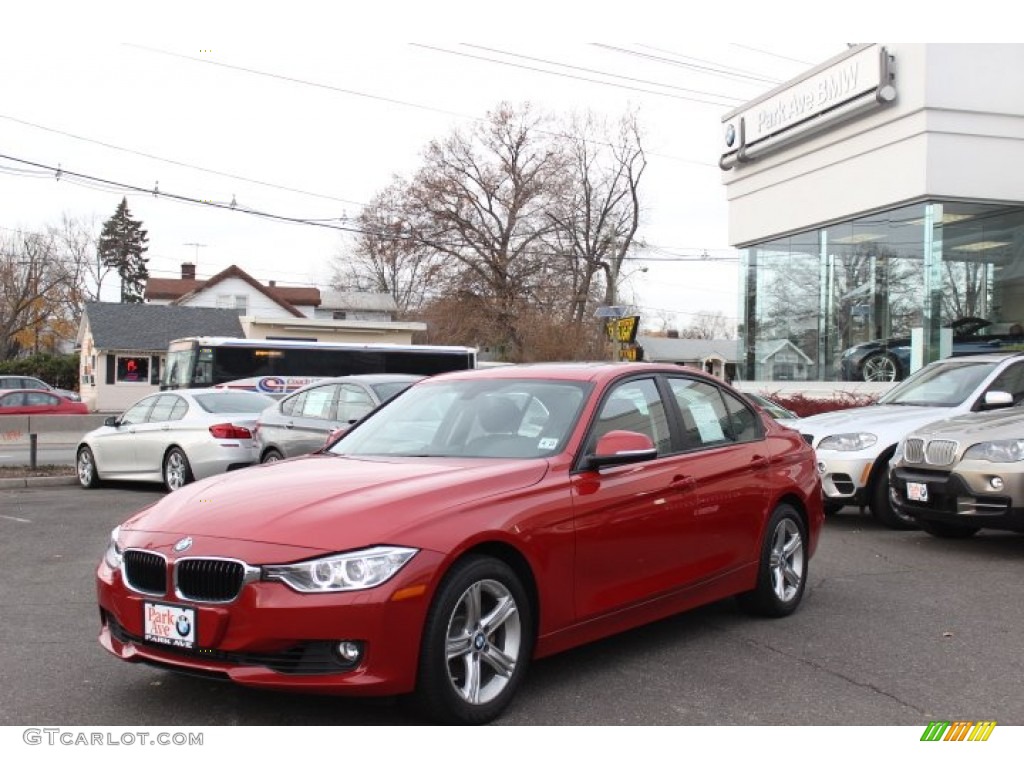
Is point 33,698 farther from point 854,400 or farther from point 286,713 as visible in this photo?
point 854,400

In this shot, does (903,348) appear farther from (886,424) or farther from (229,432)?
(229,432)

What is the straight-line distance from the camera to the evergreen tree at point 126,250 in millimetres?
94062

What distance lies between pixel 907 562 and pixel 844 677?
3603mm

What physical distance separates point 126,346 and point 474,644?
164 ft

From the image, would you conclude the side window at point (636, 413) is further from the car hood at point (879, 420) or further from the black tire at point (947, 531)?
the car hood at point (879, 420)

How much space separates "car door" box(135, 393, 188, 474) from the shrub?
421 inches

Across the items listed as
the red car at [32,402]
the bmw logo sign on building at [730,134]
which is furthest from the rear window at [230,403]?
the red car at [32,402]

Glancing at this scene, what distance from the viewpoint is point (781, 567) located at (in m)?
6.38

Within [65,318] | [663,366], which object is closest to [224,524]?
[663,366]

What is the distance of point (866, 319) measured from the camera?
863 inches

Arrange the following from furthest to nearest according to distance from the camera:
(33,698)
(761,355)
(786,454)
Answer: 1. (761,355)
2. (786,454)
3. (33,698)

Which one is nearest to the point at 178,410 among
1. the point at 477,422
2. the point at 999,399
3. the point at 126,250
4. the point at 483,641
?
the point at 477,422

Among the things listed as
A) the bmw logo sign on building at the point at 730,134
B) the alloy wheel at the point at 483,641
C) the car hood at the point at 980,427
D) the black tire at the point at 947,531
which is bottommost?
the black tire at the point at 947,531

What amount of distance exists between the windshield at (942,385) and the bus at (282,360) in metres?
20.6
